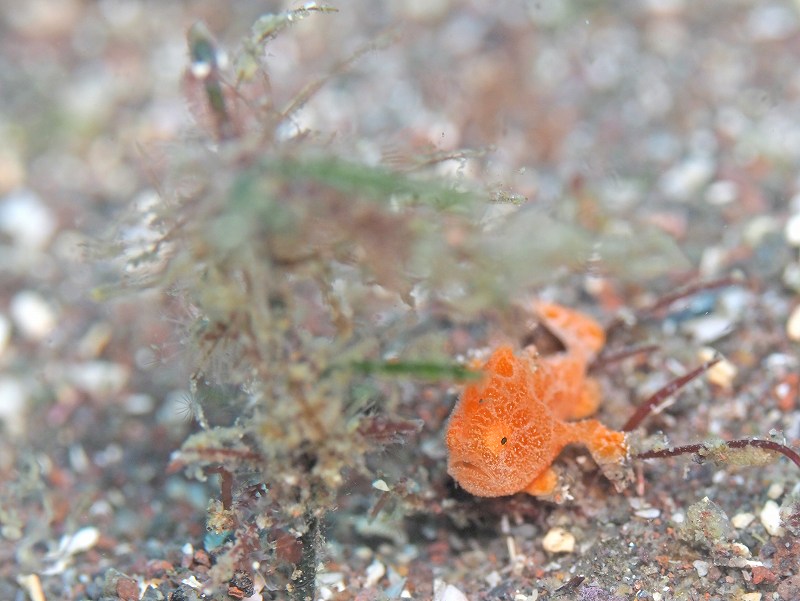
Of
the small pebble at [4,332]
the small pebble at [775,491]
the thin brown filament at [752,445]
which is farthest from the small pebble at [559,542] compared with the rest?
the small pebble at [4,332]

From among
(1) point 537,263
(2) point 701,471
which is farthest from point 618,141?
(1) point 537,263

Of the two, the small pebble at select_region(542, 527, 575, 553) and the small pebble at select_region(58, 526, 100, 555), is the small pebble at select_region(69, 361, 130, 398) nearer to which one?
the small pebble at select_region(58, 526, 100, 555)

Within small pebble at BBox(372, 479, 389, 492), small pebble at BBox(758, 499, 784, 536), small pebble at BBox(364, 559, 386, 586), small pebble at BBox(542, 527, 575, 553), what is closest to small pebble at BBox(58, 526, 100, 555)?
small pebble at BBox(364, 559, 386, 586)

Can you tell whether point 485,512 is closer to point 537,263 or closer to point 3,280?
point 537,263

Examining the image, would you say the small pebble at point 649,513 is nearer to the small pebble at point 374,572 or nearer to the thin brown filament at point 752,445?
the thin brown filament at point 752,445

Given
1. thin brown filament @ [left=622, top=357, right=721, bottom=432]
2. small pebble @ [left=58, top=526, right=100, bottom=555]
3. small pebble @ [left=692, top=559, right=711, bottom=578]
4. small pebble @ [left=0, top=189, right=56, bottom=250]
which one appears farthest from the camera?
small pebble @ [left=0, top=189, right=56, bottom=250]

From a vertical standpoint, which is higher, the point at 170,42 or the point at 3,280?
the point at 170,42
